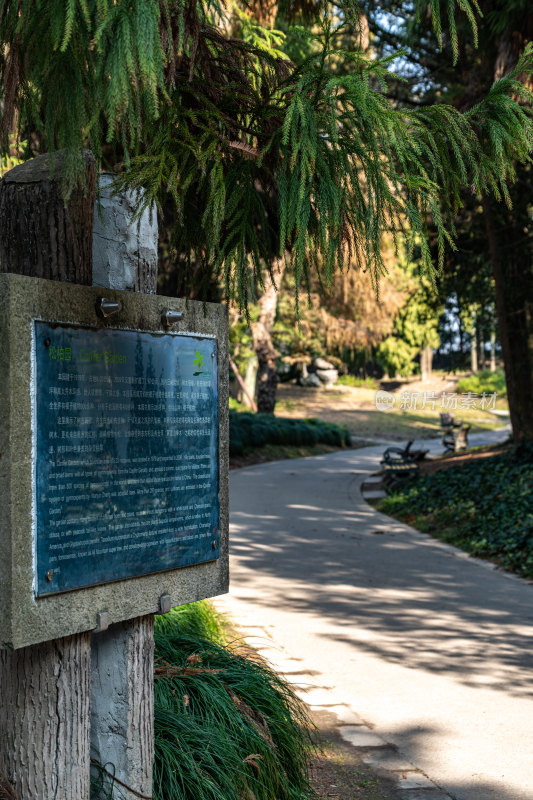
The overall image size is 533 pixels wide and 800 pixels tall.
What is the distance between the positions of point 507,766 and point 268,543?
263 inches

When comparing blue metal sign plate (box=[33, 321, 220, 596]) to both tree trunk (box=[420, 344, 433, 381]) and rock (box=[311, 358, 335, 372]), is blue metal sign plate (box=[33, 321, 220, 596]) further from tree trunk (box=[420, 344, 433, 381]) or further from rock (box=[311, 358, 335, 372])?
tree trunk (box=[420, 344, 433, 381])

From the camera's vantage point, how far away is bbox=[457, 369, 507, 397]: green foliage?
4581 cm

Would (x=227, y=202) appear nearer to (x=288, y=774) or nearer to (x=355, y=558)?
(x=288, y=774)

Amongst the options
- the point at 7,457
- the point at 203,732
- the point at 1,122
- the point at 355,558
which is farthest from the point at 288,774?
the point at 355,558

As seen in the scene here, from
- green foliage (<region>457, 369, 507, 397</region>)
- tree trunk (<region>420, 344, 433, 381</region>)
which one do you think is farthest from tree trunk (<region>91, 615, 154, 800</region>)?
tree trunk (<region>420, 344, 433, 381</region>)

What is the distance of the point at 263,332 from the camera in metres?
28.0

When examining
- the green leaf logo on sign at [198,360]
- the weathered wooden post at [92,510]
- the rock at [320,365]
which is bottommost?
the weathered wooden post at [92,510]

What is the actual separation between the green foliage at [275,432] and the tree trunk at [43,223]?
1820cm

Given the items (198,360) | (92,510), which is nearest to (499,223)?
(198,360)

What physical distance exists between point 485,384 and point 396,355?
658 centimetres

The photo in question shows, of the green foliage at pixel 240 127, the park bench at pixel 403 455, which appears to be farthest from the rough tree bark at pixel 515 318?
the green foliage at pixel 240 127

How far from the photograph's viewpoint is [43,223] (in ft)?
9.67

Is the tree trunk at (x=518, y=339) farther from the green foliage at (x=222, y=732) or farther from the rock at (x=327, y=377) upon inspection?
the rock at (x=327, y=377)

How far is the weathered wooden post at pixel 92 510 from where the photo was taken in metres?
2.65
